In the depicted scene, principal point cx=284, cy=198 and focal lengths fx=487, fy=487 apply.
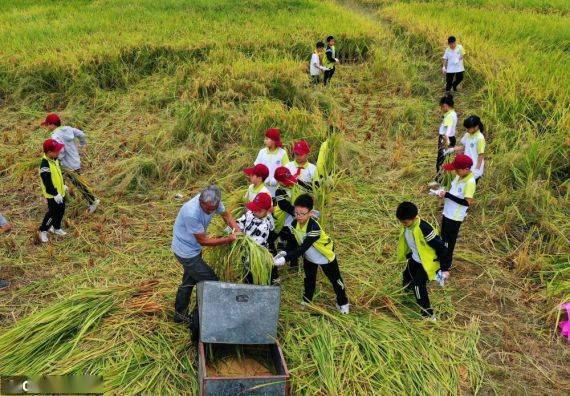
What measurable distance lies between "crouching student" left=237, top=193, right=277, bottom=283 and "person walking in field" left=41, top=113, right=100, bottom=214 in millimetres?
2529

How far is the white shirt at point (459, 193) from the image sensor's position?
4254 mm

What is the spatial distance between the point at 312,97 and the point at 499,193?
11.1ft

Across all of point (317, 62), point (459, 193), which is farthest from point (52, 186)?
point (317, 62)

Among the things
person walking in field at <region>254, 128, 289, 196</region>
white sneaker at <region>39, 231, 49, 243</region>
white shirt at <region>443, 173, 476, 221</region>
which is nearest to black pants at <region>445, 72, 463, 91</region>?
white shirt at <region>443, 173, 476, 221</region>

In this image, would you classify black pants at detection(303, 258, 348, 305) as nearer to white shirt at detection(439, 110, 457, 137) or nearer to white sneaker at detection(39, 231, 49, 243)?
white shirt at detection(439, 110, 457, 137)

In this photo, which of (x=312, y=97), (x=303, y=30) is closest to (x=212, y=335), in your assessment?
(x=312, y=97)

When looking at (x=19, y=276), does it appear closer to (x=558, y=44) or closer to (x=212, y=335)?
(x=212, y=335)

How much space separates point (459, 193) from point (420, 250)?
0.88 m

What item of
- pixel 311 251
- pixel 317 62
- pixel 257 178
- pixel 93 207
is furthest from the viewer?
pixel 317 62

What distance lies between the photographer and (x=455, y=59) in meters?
8.11

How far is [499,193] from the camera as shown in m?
5.70

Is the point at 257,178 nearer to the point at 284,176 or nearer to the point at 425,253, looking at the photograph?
the point at 284,176

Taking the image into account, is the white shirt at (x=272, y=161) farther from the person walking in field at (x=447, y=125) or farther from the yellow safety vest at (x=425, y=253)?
the person walking in field at (x=447, y=125)

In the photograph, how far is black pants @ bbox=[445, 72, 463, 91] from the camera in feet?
27.8
